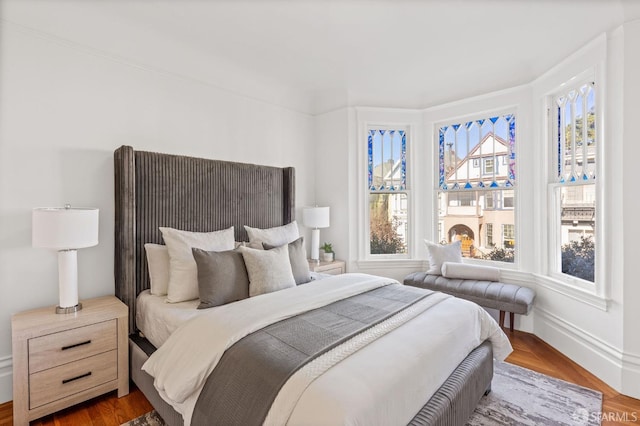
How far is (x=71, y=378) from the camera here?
199 centimetres

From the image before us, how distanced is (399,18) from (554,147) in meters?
1.99

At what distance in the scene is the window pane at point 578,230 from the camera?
8.86 feet

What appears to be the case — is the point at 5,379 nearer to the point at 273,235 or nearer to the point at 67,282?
the point at 67,282

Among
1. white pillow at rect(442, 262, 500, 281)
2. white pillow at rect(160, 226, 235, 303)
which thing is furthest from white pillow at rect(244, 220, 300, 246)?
white pillow at rect(442, 262, 500, 281)

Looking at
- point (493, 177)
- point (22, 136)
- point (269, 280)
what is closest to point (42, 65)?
point (22, 136)

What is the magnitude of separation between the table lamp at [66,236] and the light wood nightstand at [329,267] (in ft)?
7.06

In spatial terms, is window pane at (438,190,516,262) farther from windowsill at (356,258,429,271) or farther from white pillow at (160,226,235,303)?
white pillow at (160,226,235,303)

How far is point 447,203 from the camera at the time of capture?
402cm

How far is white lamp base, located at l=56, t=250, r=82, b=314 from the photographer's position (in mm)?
2104

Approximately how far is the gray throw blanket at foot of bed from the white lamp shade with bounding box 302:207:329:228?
198cm

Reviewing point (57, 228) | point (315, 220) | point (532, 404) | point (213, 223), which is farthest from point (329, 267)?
point (57, 228)

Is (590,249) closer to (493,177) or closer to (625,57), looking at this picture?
(493,177)

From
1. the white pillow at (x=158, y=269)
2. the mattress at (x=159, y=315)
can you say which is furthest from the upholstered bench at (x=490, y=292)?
the white pillow at (x=158, y=269)

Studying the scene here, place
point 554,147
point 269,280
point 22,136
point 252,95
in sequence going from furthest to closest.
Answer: point 252,95 → point 554,147 → point 269,280 → point 22,136
